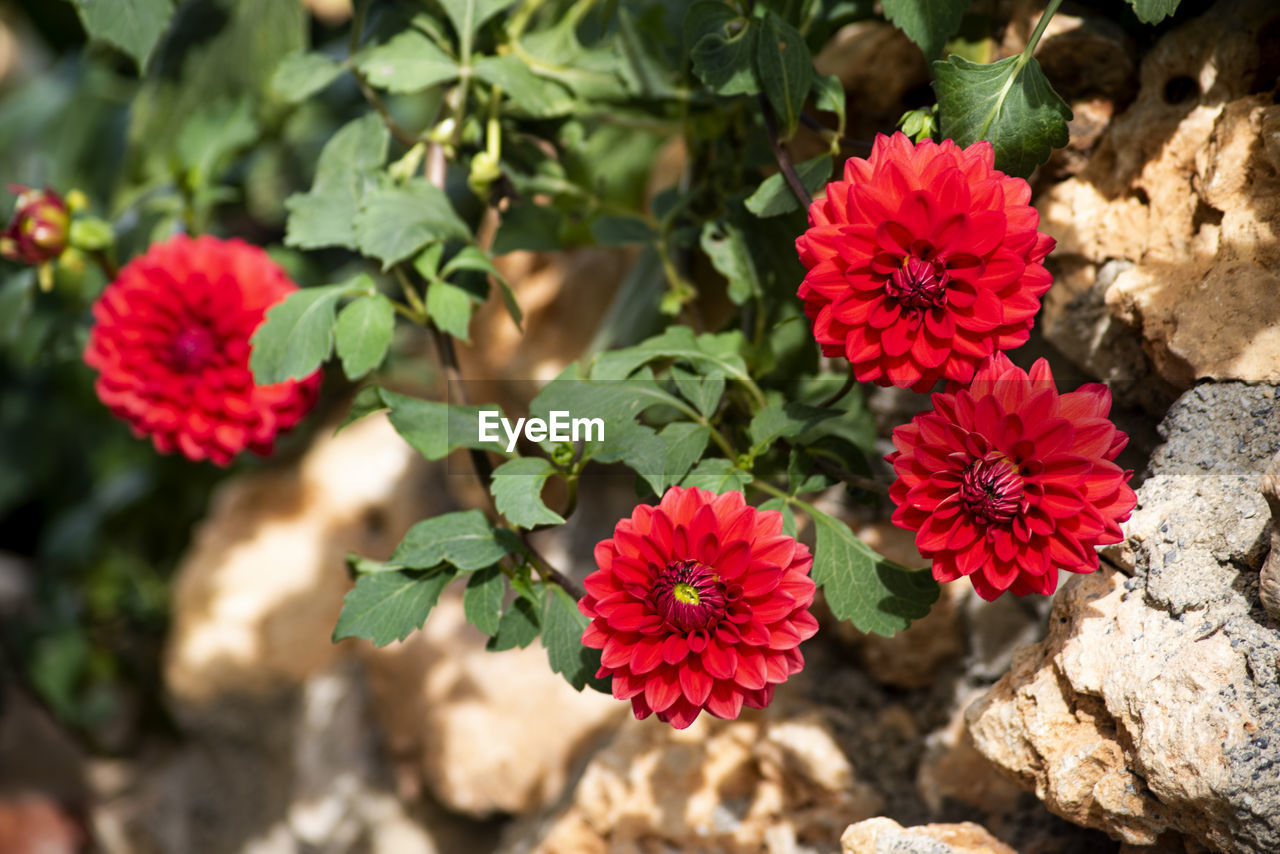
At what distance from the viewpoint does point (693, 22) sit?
0.85 meters

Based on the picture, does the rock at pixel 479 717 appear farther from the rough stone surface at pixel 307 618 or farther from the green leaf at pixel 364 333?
the green leaf at pixel 364 333

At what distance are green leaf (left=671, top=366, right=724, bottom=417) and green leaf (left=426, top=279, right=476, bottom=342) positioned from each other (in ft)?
0.73

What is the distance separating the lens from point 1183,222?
819mm

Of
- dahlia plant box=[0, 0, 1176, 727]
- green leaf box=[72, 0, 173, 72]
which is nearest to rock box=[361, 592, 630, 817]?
dahlia plant box=[0, 0, 1176, 727]

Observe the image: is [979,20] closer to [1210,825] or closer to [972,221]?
[972,221]


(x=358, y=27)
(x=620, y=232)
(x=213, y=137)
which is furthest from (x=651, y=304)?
(x=213, y=137)

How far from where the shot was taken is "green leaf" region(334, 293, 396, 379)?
2.93ft

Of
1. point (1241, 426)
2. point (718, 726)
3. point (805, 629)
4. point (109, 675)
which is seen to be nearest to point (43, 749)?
point (109, 675)

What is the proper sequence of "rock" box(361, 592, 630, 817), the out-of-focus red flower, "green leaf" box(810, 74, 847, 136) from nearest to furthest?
"green leaf" box(810, 74, 847, 136) → the out-of-focus red flower → "rock" box(361, 592, 630, 817)

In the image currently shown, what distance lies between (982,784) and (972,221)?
0.54 metres

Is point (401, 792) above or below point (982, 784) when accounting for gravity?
below

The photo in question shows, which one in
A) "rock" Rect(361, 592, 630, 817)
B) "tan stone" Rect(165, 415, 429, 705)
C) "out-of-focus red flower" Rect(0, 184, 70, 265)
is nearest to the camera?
"out-of-focus red flower" Rect(0, 184, 70, 265)

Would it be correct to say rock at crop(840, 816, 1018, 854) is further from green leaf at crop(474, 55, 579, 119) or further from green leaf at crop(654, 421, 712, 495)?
green leaf at crop(474, 55, 579, 119)

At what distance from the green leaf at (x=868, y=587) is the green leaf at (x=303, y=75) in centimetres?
72
